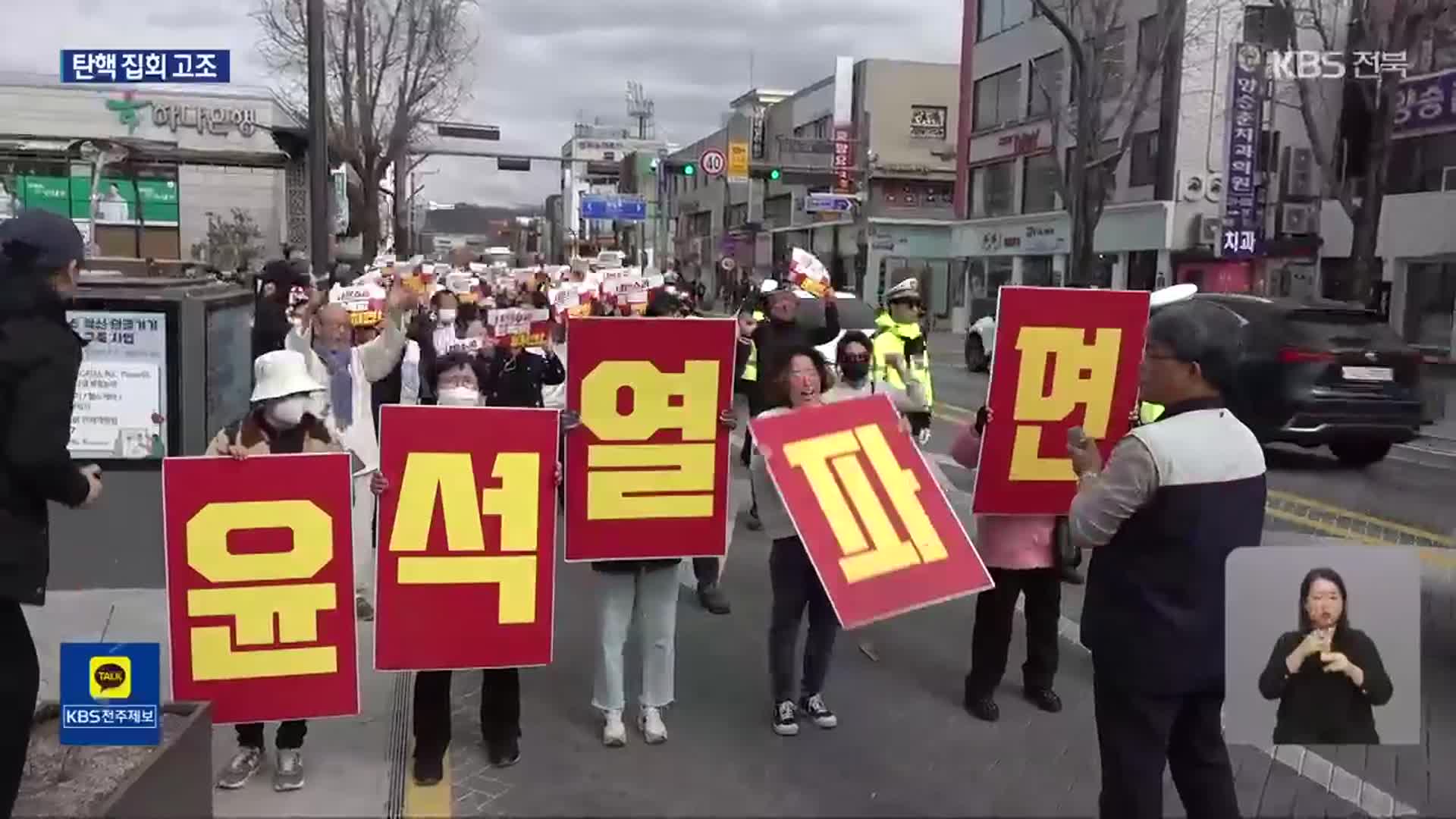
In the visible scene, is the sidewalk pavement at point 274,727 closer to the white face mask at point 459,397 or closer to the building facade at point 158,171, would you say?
the white face mask at point 459,397

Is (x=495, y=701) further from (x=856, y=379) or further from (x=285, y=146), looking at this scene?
(x=285, y=146)

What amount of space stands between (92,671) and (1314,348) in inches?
465

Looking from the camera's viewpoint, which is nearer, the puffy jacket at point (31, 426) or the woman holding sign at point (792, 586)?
the puffy jacket at point (31, 426)

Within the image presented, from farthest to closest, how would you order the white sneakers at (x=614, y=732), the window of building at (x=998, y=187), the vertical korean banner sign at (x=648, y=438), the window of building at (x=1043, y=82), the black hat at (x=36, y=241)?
the window of building at (x=998, y=187) < the window of building at (x=1043, y=82) < the white sneakers at (x=614, y=732) < the vertical korean banner sign at (x=648, y=438) < the black hat at (x=36, y=241)

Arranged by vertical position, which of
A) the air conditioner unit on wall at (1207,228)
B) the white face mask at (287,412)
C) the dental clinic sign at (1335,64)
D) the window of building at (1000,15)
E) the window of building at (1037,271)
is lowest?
the white face mask at (287,412)

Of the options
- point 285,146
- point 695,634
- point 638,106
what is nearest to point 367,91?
point 285,146

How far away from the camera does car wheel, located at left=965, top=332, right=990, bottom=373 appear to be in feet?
78.4

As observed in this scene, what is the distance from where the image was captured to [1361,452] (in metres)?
Answer: 13.5

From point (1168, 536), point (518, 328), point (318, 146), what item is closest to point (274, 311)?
point (518, 328)

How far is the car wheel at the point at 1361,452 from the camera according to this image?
43.9 feet

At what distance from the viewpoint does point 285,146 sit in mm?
24156

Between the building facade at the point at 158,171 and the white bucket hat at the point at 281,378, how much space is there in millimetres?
30575

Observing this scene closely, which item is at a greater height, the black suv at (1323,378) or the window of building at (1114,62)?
the window of building at (1114,62)
